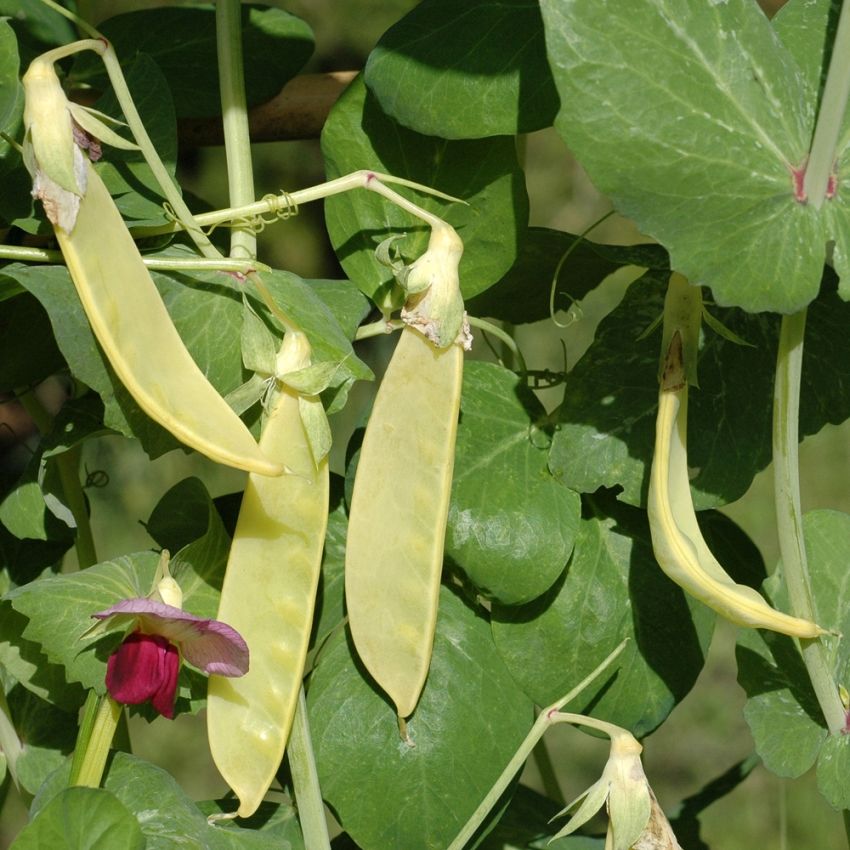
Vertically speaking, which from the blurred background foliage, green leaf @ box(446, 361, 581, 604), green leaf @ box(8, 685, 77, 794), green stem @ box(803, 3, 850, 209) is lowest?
the blurred background foliage

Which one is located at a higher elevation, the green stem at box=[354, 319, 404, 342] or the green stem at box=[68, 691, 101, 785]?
the green stem at box=[354, 319, 404, 342]

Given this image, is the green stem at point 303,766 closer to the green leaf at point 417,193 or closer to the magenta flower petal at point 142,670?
the magenta flower petal at point 142,670

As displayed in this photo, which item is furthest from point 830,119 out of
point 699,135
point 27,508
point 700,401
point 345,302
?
point 27,508

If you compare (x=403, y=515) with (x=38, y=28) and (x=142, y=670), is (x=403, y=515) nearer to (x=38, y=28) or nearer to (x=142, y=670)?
(x=142, y=670)

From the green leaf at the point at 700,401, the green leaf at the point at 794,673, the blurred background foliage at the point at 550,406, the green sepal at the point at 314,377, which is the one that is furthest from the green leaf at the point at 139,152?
the blurred background foliage at the point at 550,406

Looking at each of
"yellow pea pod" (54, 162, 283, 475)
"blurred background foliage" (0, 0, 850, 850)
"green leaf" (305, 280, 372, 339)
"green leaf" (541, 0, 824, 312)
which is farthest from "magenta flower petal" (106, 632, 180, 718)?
"blurred background foliage" (0, 0, 850, 850)

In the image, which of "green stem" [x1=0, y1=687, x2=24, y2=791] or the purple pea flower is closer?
the purple pea flower

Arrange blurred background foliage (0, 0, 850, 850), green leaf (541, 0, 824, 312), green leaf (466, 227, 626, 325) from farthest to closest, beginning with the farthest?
1. blurred background foliage (0, 0, 850, 850)
2. green leaf (466, 227, 626, 325)
3. green leaf (541, 0, 824, 312)

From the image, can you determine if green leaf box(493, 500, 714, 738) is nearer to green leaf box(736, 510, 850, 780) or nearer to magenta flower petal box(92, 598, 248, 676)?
green leaf box(736, 510, 850, 780)
